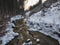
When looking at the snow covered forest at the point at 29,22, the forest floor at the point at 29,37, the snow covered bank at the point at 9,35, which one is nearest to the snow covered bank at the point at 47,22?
the snow covered forest at the point at 29,22

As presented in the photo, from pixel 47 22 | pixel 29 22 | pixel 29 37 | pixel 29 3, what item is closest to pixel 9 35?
pixel 29 37

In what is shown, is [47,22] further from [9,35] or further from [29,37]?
[9,35]

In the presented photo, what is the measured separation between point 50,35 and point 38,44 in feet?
3.20

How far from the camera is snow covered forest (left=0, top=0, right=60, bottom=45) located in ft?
20.0

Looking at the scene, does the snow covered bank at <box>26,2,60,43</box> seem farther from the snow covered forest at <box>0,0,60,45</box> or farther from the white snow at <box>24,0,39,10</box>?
the white snow at <box>24,0,39,10</box>

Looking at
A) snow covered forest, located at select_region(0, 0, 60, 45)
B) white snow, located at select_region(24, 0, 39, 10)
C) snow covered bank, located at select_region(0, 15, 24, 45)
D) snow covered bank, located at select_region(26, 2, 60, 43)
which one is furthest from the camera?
white snow, located at select_region(24, 0, 39, 10)

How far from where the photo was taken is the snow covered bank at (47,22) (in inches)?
268

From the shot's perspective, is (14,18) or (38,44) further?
(14,18)

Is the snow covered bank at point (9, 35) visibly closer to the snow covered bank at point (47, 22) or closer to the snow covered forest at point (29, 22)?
the snow covered forest at point (29, 22)

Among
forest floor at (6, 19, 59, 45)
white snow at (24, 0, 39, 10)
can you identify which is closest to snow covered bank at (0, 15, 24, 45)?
Result: forest floor at (6, 19, 59, 45)

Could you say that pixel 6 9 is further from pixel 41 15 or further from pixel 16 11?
pixel 41 15

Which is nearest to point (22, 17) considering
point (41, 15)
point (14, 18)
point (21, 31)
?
point (14, 18)

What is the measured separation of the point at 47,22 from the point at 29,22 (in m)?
0.92

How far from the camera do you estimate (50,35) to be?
655 cm
